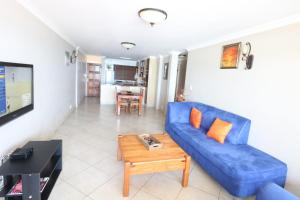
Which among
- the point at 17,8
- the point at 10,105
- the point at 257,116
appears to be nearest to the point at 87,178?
the point at 10,105

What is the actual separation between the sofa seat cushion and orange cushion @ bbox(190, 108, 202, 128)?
1.65 feet

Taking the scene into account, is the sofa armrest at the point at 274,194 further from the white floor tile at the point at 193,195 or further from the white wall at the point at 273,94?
the white wall at the point at 273,94

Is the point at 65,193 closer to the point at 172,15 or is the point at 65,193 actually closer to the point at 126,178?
the point at 126,178

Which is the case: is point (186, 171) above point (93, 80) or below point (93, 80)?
below

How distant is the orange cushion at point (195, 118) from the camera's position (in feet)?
10.6

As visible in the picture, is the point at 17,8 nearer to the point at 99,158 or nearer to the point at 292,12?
the point at 99,158

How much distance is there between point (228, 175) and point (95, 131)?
282 cm

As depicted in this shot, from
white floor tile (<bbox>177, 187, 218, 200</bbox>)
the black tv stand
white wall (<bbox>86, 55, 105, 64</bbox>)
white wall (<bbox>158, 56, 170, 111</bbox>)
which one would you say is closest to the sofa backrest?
white floor tile (<bbox>177, 187, 218, 200</bbox>)

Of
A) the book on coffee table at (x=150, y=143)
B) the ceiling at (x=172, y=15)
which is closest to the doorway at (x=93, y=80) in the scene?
the ceiling at (x=172, y=15)

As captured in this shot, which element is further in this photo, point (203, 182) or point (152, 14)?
point (203, 182)

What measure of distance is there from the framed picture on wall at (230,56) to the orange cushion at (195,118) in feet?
→ 3.24

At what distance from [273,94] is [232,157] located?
3.43 feet

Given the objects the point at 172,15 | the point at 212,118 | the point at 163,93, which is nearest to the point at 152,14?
the point at 172,15

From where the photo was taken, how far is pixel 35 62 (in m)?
2.49
